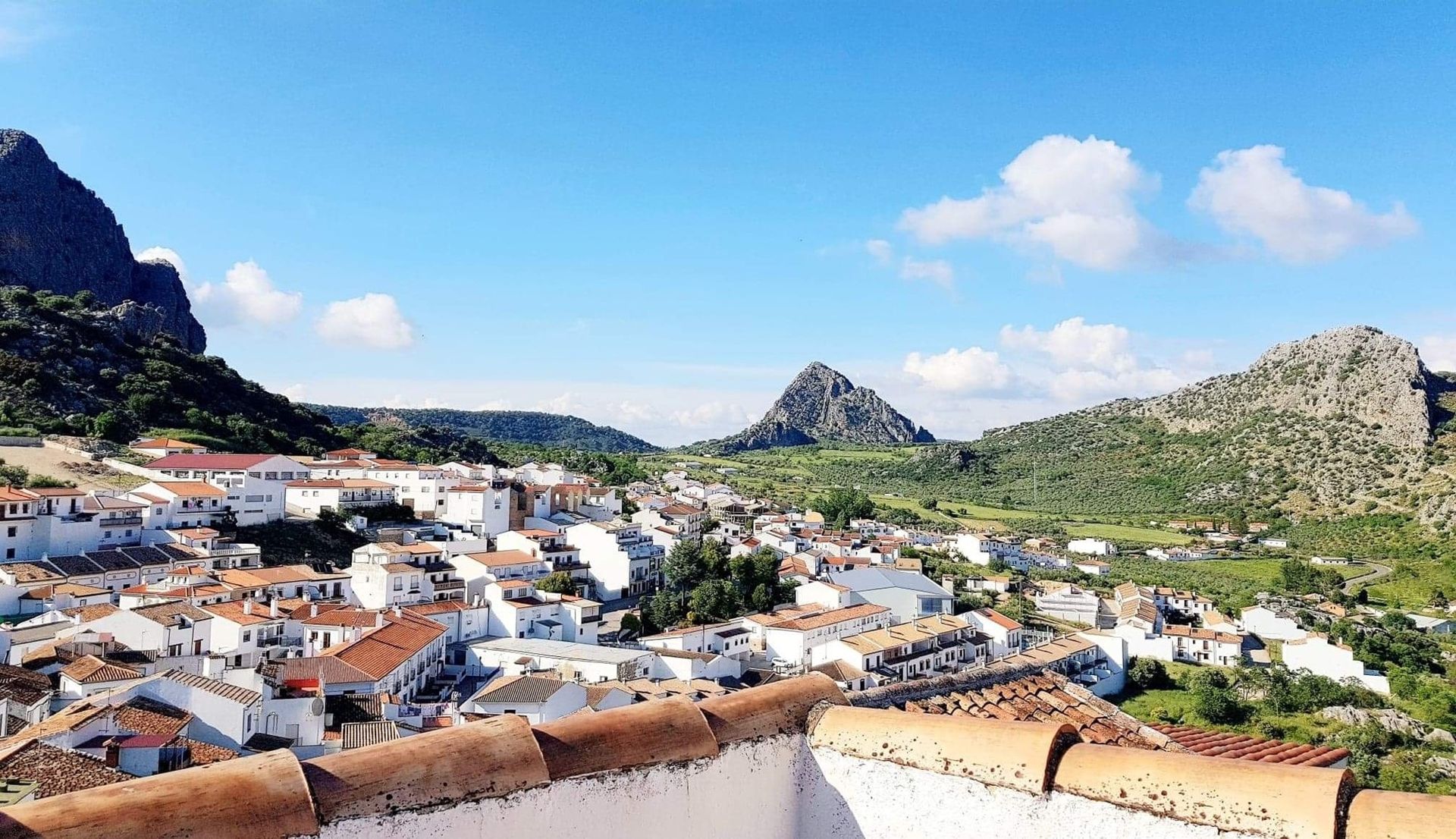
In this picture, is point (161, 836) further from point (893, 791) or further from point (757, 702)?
point (893, 791)

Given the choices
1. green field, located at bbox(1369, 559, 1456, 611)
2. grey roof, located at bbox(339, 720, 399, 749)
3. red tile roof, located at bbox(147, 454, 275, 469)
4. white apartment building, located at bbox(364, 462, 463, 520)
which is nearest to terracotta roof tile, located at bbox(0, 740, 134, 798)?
grey roof, located at bbox(339, 720, 399, 749)

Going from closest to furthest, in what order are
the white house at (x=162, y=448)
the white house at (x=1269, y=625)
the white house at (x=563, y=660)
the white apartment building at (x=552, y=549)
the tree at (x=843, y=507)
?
the white house at (x=563, y=660) < the white apartment building at (x=552, y=549) < the white house at (x=162, y=448) < the white house at (x=1269, y=625) < the tree at (x=843, y=507)

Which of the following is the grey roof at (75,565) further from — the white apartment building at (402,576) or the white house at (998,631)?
the white house at (998,631)

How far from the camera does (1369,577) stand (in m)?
63.4

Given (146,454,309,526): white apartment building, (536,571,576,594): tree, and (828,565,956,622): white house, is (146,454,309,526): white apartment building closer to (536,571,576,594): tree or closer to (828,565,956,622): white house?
(536,571,576,594): tree

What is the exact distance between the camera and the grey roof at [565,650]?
30.0 meters

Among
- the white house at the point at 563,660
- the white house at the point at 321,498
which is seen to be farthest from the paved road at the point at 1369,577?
the white house at the point at 321,498

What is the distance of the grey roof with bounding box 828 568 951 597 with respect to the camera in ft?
147

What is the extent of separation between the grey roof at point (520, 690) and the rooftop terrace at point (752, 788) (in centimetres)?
2093

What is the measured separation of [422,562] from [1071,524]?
65.4 meters

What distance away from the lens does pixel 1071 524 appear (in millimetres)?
85812

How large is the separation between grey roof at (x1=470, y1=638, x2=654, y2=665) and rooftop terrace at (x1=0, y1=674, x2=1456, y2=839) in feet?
85.6

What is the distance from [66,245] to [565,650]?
99125 mm

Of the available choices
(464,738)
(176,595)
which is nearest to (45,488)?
(176,595)
